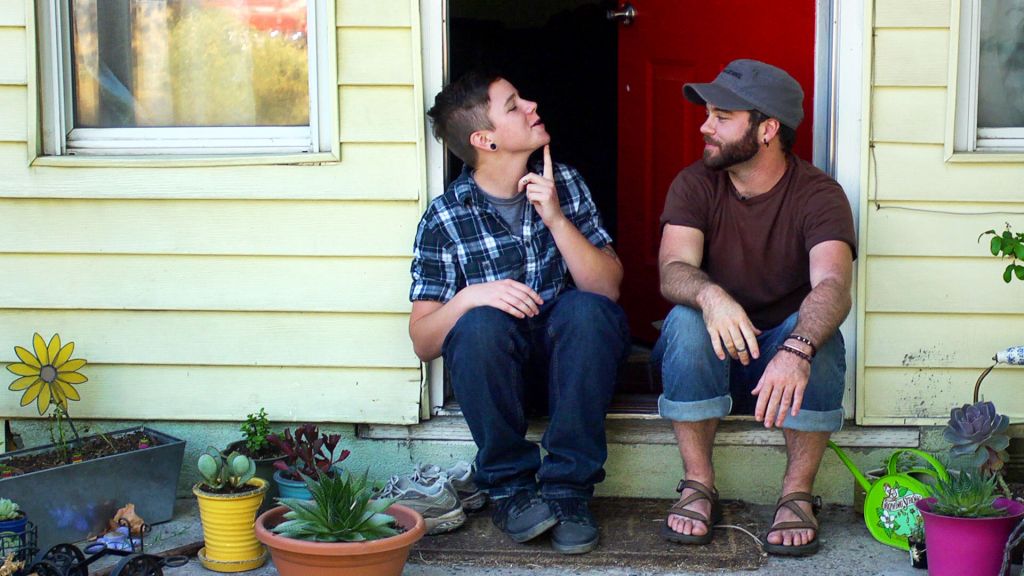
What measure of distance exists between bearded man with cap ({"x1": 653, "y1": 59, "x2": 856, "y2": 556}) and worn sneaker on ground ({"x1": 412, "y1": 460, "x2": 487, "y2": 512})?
0.51 metres

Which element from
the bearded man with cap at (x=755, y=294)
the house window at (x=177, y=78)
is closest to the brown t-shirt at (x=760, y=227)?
the bearded man with cap at (x=755, y=294)

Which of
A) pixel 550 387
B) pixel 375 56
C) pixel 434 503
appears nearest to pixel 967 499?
pixel 550 387

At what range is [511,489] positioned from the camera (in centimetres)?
300

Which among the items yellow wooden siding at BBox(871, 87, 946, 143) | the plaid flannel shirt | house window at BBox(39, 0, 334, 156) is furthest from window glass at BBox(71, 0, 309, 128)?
yellow wooden siding at BBox(871, 87, 946, 143)

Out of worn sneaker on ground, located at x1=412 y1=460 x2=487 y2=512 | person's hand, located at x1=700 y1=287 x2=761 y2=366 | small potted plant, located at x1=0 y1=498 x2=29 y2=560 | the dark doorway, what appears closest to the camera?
small potted plant, located at x1=0 y1=498 x2=29 y2=560

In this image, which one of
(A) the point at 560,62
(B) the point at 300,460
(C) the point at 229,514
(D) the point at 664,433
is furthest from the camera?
(A) the point at 560,62

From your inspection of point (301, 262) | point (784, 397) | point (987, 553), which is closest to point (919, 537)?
point (987, 553)

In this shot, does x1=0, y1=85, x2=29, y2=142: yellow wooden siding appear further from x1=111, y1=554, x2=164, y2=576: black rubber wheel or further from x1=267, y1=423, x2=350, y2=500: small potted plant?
x1=111, y1=554, x2=164, y2=576: black rubber wheel

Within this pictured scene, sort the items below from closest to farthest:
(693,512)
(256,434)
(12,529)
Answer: (12,529) < (693,512) < (256,434)

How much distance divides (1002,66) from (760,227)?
2.75ft

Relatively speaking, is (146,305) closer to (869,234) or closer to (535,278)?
(535,278)

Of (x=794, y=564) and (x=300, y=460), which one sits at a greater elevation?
(x=300, y=460)

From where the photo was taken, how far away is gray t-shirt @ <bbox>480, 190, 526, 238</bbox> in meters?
3.18

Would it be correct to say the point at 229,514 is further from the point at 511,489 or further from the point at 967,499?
the point at 967,499
